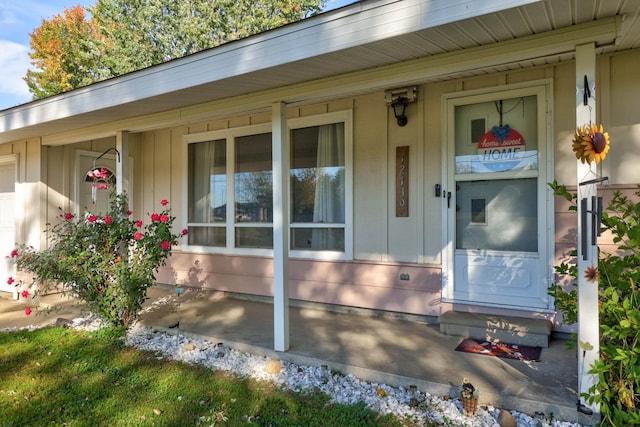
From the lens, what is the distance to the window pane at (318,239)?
15.8ft

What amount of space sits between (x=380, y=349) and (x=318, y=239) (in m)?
1.83

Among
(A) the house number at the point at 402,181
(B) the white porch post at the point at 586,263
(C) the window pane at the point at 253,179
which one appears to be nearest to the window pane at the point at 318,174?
(C) the window pane at the point at 253,179

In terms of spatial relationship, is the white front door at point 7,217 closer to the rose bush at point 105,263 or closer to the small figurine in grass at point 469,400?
the rose bush at point 105,263

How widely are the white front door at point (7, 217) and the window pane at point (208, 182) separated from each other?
270 centimetres

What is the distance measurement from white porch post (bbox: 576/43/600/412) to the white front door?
710cm

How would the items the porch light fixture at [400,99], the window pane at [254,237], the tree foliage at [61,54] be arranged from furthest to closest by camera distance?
the tree foliage at [61,54]
the window pane at [254,237]
the porch light fixture at [400,99]

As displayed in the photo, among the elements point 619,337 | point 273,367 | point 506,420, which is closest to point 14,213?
point 273,367

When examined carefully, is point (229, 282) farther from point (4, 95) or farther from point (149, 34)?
point (4, 95)

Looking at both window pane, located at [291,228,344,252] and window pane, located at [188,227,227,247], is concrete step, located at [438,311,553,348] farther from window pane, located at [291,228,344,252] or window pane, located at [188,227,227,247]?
window pane, located at [188,227,227,247]

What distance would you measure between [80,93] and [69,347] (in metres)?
2.57

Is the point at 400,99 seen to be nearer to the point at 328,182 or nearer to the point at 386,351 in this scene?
the point at 328,182

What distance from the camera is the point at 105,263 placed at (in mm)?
3934

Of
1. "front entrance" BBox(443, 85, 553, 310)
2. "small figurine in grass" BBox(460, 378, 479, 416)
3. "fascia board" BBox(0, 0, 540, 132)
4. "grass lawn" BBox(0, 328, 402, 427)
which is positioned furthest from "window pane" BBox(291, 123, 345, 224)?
"small figurine in grass" BBox(460, 378, 479, 416)

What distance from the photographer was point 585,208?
2.25 meters
